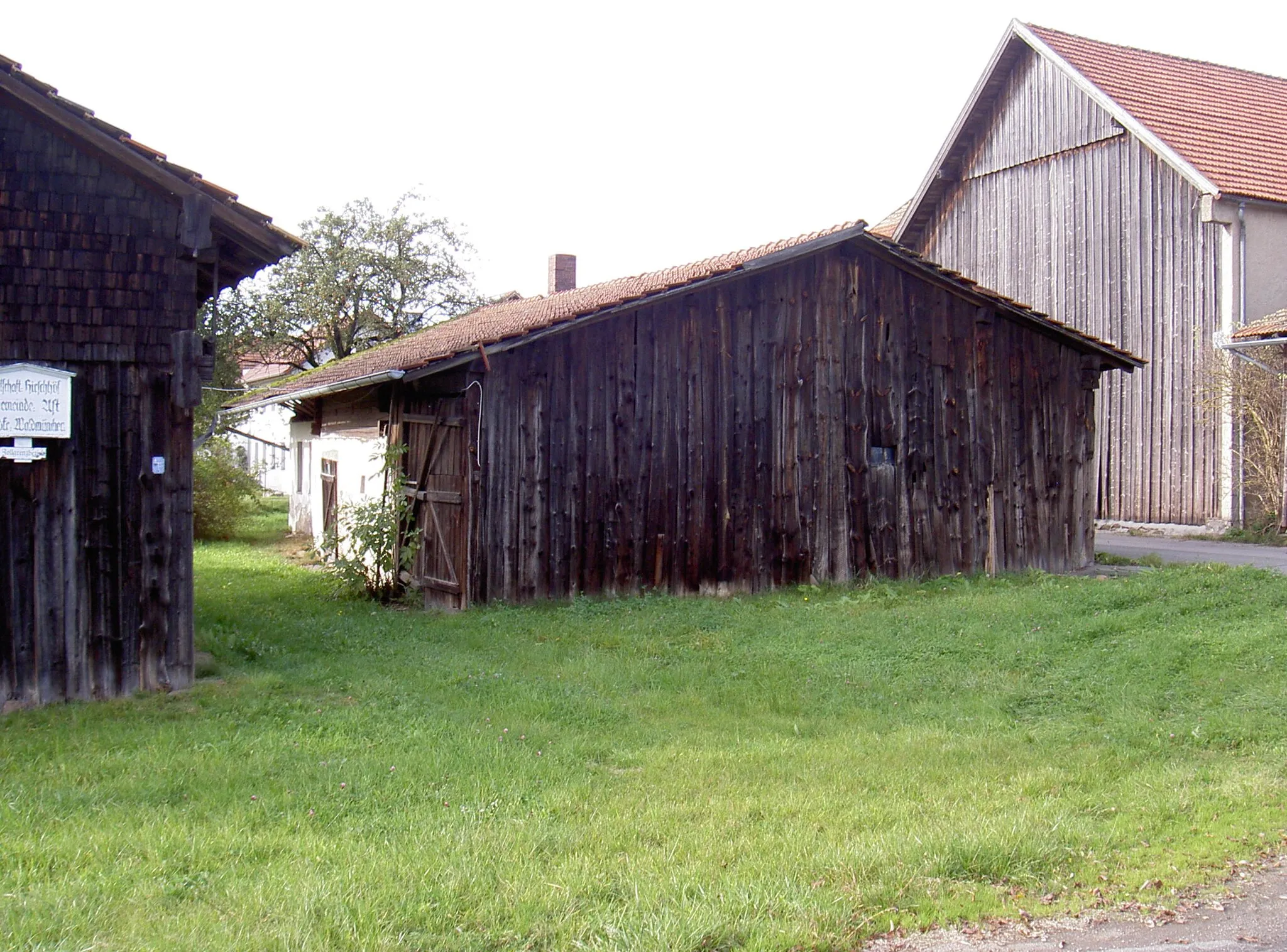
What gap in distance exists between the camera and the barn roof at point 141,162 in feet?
26.5

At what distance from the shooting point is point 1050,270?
77.0 feet

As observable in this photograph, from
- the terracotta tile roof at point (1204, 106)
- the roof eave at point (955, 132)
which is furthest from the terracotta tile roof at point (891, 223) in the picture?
the terracotta tile roof at point (1204, 106)

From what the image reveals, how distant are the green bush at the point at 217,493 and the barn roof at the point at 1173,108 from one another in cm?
1639

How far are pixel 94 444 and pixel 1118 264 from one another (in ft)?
63.3

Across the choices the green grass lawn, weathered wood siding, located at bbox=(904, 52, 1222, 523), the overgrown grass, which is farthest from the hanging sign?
weathered wood siding, located at bbox=(904, 52, 1222, 523)

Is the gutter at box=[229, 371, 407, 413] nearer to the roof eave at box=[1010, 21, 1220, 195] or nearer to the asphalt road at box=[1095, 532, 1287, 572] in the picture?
the asphalt road at box=[1095, 532, 1287, 572]

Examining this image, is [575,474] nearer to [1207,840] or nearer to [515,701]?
[515,701]

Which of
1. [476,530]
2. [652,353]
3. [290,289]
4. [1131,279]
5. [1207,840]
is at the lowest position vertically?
[1207,840]

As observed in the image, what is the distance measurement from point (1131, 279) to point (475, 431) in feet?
48.6

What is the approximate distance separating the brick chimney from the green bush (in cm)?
797

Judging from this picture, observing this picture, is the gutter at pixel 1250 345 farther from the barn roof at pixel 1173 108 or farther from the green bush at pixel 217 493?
the green bush at pixel 217 493

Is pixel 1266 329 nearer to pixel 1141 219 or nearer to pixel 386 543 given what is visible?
pixel 1141 219

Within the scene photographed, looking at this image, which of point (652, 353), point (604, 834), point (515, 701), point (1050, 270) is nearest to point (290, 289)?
point (1050, 270)

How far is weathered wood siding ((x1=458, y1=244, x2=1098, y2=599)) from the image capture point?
13125mm
